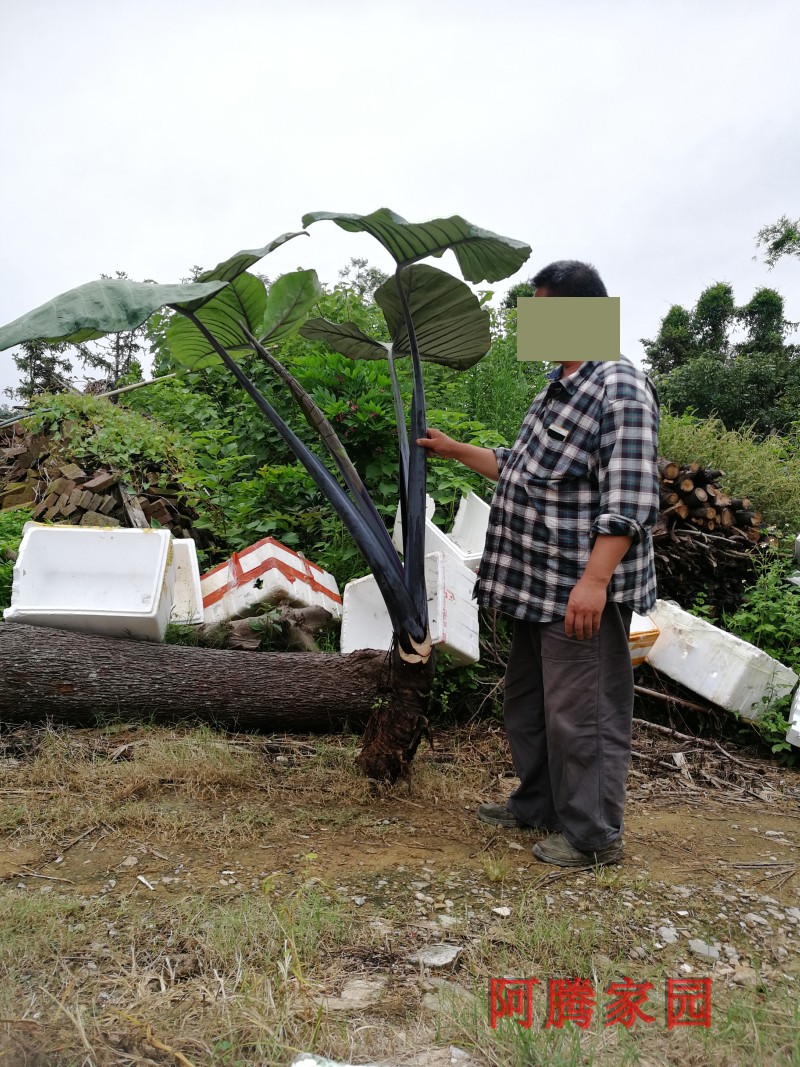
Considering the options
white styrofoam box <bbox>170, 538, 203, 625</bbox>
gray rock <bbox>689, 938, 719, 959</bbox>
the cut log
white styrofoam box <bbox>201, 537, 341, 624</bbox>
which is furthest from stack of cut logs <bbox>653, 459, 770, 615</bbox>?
gray rock <bbox>689, 938, 719, 959</bbox>

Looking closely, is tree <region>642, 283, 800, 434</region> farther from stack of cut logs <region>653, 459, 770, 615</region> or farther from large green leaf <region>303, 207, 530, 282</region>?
large green leaf <region>303, 207, 530, 282</region>

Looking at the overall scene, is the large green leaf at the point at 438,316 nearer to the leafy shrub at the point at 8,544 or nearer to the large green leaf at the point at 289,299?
the large green leaf at the point at 289,299

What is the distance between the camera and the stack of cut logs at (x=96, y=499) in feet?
15.7

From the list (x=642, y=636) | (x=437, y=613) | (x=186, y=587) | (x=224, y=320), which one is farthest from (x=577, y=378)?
(x=186, y=587)

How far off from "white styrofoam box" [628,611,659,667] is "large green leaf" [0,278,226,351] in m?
2.59

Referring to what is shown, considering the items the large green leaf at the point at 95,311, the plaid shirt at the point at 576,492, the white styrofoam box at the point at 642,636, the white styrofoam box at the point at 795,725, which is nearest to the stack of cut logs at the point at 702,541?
the white styrofoam box at the point at 642,636

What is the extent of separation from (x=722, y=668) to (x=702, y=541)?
3.35ft

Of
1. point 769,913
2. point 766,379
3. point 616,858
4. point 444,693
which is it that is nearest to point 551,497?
point 616,858

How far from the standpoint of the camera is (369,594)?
3.69 meters

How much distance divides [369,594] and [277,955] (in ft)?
7.00

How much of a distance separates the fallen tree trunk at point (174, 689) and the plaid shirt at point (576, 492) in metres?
1.17

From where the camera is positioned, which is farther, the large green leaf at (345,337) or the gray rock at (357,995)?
the large green leaf at (345,337)

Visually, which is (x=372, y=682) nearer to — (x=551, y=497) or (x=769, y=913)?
(x=551, y=497)

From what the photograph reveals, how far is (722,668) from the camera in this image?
142 inches
